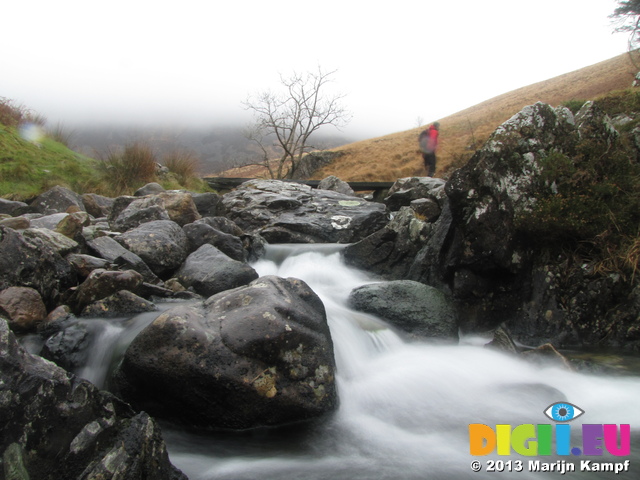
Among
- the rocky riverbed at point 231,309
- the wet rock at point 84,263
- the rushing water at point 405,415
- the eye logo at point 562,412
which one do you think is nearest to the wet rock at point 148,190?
the rocky riverbed at point 231,309

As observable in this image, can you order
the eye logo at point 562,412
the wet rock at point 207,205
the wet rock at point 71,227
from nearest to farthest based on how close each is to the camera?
the eye logo at point 562,412 < the wet rock at point 71,227 < the wet rock at point 207,205

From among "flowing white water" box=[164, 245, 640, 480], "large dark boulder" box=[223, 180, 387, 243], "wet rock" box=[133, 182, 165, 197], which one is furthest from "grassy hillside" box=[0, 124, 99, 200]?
"flowing white water" box=[164, 245, 640, 480]

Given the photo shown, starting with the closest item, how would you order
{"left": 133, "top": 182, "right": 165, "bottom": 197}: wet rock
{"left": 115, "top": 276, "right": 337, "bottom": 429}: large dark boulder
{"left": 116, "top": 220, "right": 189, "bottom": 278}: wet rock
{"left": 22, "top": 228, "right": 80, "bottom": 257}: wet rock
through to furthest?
{"left": 115, "top": 276, "right": 337, "bottom": 429}: large dark boulder → {"left": 22, "top": 228, "right": 80, "bottom": 257}: wet rock → {"left": 116, "top": 220, "right": 189, "bottom": 278}: wet rock → {"left": 133, "top": 182, "right": 165, "bottom": 197}: wet rock

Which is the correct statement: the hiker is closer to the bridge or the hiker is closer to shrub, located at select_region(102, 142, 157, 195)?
the bridge

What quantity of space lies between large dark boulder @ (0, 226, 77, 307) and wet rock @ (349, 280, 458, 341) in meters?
4.15

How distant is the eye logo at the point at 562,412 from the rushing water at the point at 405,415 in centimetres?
7

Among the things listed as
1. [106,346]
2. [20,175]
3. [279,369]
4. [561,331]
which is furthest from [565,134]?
[20,175]

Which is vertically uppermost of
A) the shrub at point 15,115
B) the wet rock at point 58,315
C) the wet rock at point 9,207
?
the shrub at point 15,115

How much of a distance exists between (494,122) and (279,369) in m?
41.7

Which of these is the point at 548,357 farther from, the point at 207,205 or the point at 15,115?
the point at 15,115

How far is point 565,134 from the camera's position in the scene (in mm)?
6445

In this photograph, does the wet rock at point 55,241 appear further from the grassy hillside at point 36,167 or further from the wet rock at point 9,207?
the grassy hillside at point 36,167

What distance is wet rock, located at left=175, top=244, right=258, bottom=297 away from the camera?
6180mm

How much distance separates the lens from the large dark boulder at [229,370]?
11.6 feet
